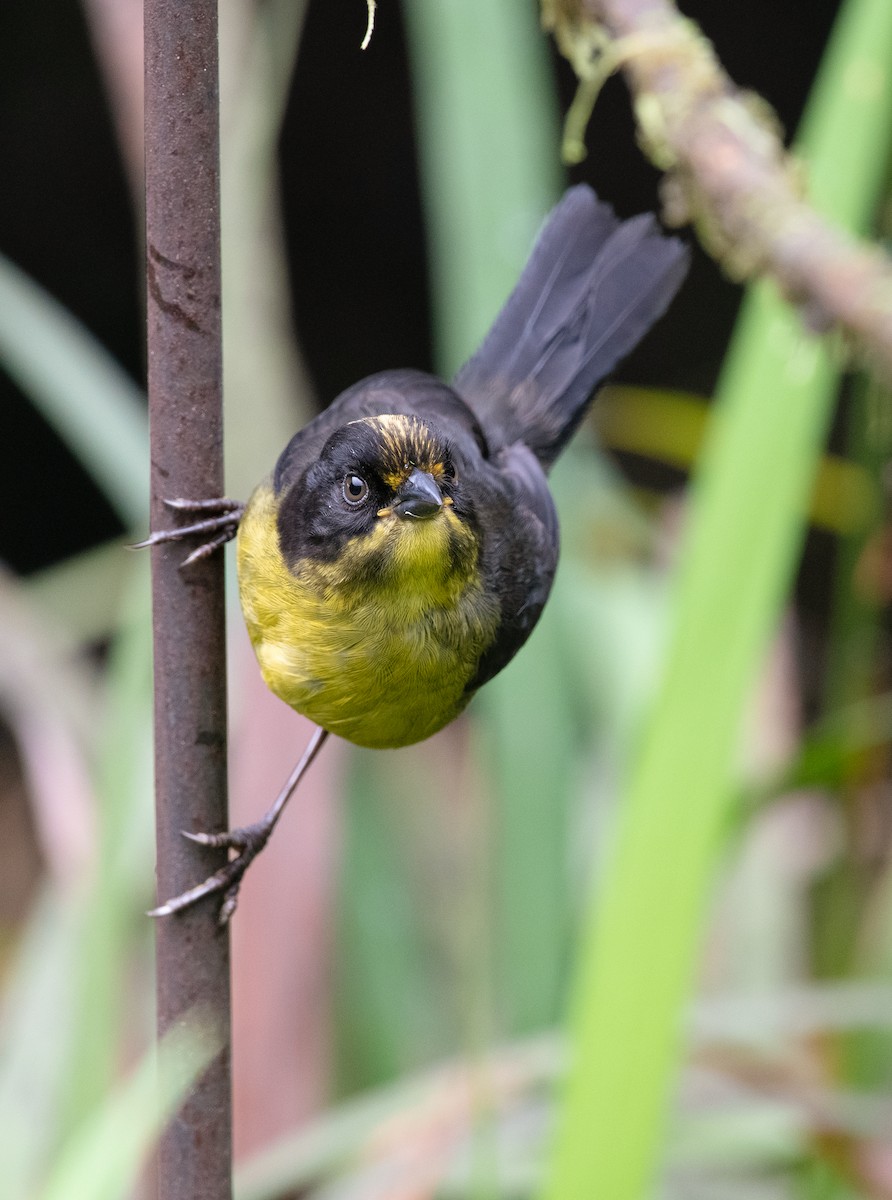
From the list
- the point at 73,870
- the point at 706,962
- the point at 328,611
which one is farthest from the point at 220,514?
the point at 706,962

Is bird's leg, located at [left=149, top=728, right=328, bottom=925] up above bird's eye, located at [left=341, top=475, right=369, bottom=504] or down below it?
below

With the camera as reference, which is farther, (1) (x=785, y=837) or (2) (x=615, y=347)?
(1) (x=785, y=837)

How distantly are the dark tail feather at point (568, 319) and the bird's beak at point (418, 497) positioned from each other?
43 cm

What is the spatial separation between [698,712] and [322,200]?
10.5 feet

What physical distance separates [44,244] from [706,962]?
2735 mm

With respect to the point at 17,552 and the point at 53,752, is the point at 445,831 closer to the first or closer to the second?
the point at 53,752

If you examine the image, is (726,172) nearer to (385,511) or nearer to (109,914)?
(385,511)

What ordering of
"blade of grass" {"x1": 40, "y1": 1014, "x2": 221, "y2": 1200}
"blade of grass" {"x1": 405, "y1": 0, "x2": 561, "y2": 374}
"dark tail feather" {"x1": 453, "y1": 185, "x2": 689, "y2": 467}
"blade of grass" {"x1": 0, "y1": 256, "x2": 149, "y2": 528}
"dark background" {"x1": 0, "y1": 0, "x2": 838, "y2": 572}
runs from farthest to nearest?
"dark background" {"x1": 0, "y1": 0, "x2": 838, "y2": 572}, "blade of grass" {"x1": 0, "y1": 256, "x2": 149, "y2": 528}, "blade of grass" {"x1": 405, "y1": 0, "x2": 561, "y2": 374}, "dark tail feather" {"x1": 453, "y1": 185, "x2": 689, "y2": 467}, "blade of grass" {"x1": 40, "y1": 1014, "x2": 221, "y2": 1200}

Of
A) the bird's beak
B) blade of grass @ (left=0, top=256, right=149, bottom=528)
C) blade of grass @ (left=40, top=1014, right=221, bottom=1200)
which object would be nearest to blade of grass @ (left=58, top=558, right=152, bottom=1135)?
the bird's beak

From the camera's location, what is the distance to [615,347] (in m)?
1.76

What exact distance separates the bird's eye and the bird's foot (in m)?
0.33

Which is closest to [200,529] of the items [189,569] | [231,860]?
[189,569]

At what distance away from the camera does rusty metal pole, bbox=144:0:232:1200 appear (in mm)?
882

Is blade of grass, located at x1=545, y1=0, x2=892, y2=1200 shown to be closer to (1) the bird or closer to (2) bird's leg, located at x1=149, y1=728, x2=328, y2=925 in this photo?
(1) the bird
